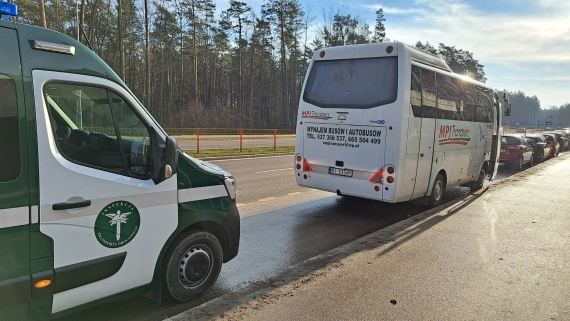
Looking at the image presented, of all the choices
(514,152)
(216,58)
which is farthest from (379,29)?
(514,152)

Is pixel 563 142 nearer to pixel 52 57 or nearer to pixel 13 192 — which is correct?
pixel 52 57

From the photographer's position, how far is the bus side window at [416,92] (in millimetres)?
7482

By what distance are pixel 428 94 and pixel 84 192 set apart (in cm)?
693

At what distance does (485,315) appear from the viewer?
3.79 meters

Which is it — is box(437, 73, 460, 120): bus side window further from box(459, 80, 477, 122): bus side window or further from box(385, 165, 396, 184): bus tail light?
box(385, 165, 396, 184): bus tail light

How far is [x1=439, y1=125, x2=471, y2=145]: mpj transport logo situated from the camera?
→ 28.8ft

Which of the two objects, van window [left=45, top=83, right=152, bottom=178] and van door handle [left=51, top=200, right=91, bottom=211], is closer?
van door handle [left=51, top=200, right=91, bottom=211]

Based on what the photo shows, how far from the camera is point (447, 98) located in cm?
895

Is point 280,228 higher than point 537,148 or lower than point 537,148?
lower

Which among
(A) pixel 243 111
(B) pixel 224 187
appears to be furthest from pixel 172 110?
(B) pixel 224 187

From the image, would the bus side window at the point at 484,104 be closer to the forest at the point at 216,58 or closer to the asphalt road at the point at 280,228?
the asphalt road at the point at 280,228

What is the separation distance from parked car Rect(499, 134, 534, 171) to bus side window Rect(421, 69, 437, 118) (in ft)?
41.9

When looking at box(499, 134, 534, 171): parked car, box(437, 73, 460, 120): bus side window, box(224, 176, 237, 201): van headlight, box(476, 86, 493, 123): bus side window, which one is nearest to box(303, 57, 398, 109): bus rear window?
box(437, 73, 460, 120): bus side window

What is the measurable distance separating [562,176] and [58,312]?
17155mm
